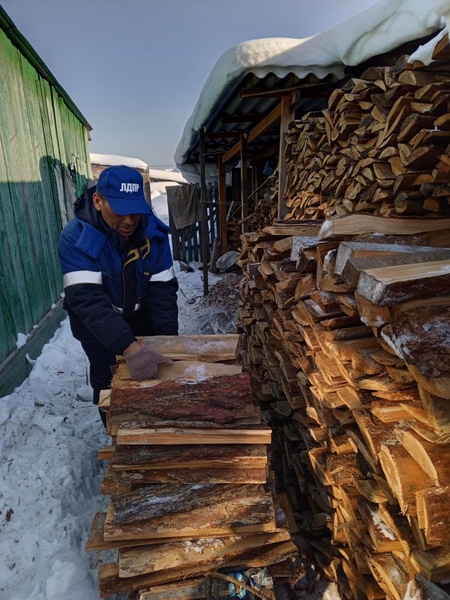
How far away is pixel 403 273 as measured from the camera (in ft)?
4.66

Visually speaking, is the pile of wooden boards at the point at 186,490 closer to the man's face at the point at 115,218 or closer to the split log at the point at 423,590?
the split log at the point at 423,590

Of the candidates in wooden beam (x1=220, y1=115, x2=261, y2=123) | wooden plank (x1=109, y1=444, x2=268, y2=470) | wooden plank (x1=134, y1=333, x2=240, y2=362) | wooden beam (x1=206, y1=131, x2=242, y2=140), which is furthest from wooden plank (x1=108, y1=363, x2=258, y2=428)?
wooden beam (x1=206, y1=131, x2=242, y2=140)

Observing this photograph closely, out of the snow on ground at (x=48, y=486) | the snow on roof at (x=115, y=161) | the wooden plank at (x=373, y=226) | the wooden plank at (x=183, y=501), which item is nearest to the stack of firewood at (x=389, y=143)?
the wooden plank at (x=373, y=226)

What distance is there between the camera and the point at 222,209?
380 inches

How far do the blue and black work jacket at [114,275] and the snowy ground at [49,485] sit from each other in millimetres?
1166

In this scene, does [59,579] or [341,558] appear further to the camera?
[341,558]

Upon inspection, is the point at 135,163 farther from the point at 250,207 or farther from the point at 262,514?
the point at 262,514

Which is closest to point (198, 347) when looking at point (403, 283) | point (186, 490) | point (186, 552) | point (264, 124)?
point (186, 490)

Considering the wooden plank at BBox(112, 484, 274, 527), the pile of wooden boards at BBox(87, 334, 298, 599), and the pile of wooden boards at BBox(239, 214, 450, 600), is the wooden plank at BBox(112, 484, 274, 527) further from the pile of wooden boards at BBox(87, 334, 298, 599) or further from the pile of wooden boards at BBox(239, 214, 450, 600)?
the pile of wooden boards at BBox(239, 214, 450, 600)

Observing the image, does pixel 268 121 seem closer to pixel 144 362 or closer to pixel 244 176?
pixel 244 176

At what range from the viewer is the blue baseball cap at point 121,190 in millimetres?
2350

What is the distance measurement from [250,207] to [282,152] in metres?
4.19

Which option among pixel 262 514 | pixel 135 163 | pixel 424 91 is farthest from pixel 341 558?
pixel 135 163

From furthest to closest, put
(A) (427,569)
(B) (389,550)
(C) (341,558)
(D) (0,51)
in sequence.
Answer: (D) (0,51), (C) (341,558), (B) (389,550), (A) (427,569)
